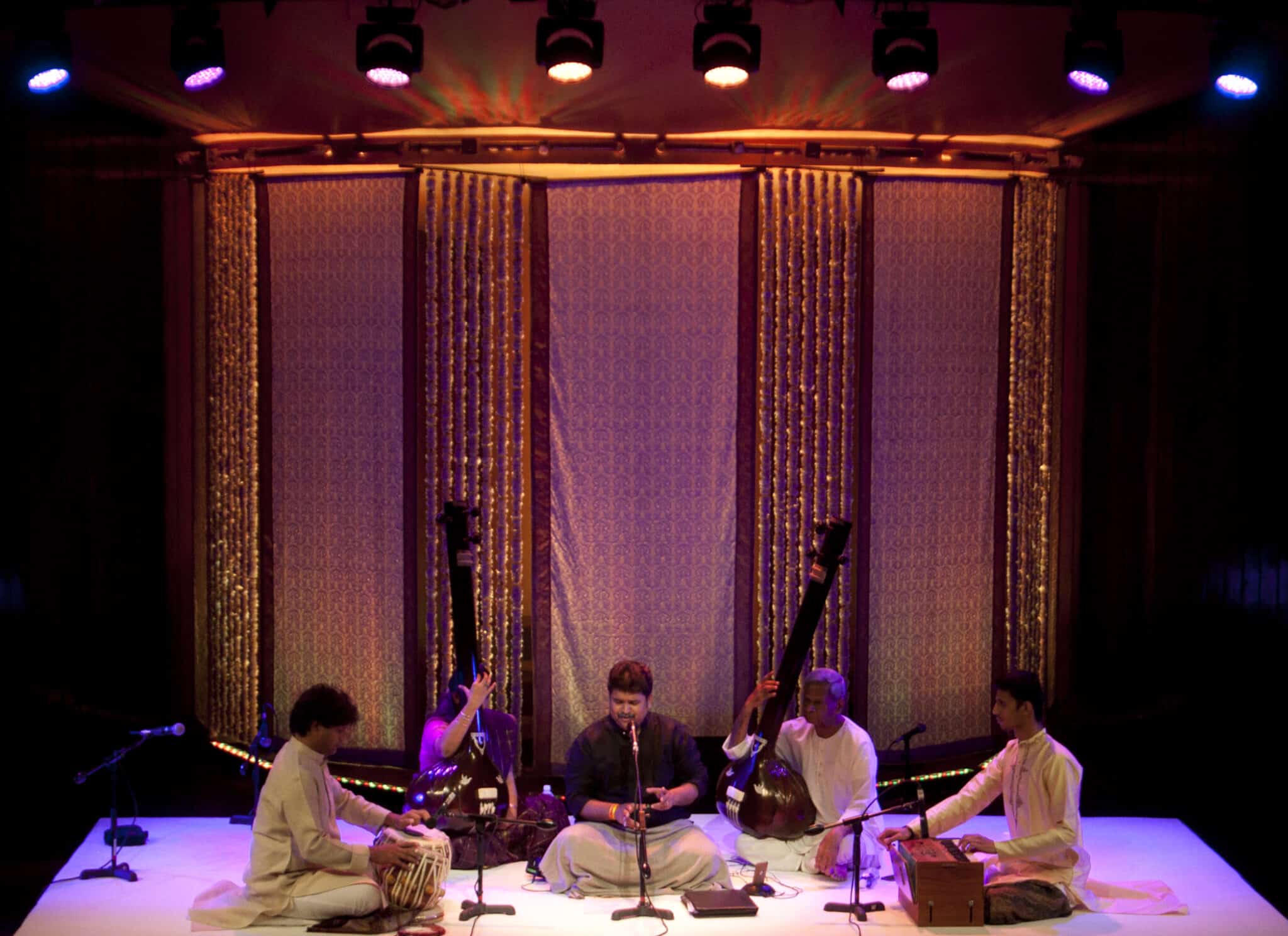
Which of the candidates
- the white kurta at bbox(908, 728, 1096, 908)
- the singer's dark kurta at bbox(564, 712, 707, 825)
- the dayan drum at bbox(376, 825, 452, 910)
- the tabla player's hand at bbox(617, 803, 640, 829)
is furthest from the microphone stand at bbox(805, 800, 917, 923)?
the dayan drum at bbox(376, 825, 452, 910)

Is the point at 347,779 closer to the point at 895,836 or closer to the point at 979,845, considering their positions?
the point at 895,836

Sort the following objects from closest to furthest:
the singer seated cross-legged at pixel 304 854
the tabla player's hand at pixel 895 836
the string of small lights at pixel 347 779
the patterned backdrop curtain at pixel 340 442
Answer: the singer seated cross-legged at pixel 304 854 < the tabla player's hand at pixel 895 836 < the string of small lights at pixel 347 779 < the patterned backdrop curtain at pixel 340 442

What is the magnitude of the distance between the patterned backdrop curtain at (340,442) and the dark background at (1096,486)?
25.2 inches

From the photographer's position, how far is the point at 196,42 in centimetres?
526

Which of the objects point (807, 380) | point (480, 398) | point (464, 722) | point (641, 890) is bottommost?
point (641, 890)

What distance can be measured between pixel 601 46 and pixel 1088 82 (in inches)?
78.9

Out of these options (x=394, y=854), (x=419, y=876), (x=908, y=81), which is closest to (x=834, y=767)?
(x=419, y=876)

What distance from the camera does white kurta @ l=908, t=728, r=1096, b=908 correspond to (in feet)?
17.4

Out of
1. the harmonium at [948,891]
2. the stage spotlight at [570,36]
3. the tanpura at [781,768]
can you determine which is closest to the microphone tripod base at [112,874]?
the tanpura at [781,768]

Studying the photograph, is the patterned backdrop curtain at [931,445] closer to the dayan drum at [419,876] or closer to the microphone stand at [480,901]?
the microphone stand at [480,901]

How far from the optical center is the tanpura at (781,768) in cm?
591

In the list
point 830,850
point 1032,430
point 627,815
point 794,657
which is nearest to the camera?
point 627,815

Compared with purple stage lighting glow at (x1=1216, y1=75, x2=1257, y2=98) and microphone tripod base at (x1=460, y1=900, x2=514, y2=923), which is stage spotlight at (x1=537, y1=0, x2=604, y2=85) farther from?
microphone tripod base at (x1=460, y1=900, x2=514, y2=923)

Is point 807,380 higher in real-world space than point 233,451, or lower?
higher
